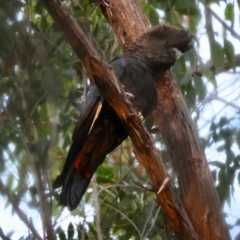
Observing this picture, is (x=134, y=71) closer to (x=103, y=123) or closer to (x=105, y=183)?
(x=103, y=123)

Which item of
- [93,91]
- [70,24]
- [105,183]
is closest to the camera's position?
[70,24]

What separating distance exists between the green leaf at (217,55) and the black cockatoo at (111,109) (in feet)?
0.33

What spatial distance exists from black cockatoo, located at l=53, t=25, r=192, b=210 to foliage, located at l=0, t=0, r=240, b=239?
2.5 inches

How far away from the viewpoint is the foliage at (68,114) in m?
1.77

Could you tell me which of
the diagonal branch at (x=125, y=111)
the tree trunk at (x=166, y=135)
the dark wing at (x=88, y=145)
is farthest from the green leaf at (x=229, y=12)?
the diagonal branch at (x=125, y=111)

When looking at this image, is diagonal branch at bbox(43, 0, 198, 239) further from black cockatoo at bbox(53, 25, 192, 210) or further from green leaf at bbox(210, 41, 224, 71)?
green leaf at bbox(210, 41, 224, 71)

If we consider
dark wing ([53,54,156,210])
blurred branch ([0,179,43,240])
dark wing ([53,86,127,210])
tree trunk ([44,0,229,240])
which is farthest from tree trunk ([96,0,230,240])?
blurred branch ([0,179,43,240])

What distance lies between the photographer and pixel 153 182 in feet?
6.25

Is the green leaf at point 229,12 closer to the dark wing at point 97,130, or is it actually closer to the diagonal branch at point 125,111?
the dark wing at point 97,130

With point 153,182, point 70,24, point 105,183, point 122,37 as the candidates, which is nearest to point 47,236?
point 153,182

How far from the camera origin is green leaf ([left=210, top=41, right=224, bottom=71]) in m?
2.46

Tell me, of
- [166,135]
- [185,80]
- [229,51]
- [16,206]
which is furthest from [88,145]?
[229,51]

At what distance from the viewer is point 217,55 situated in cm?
246

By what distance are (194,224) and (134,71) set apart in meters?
0.60
